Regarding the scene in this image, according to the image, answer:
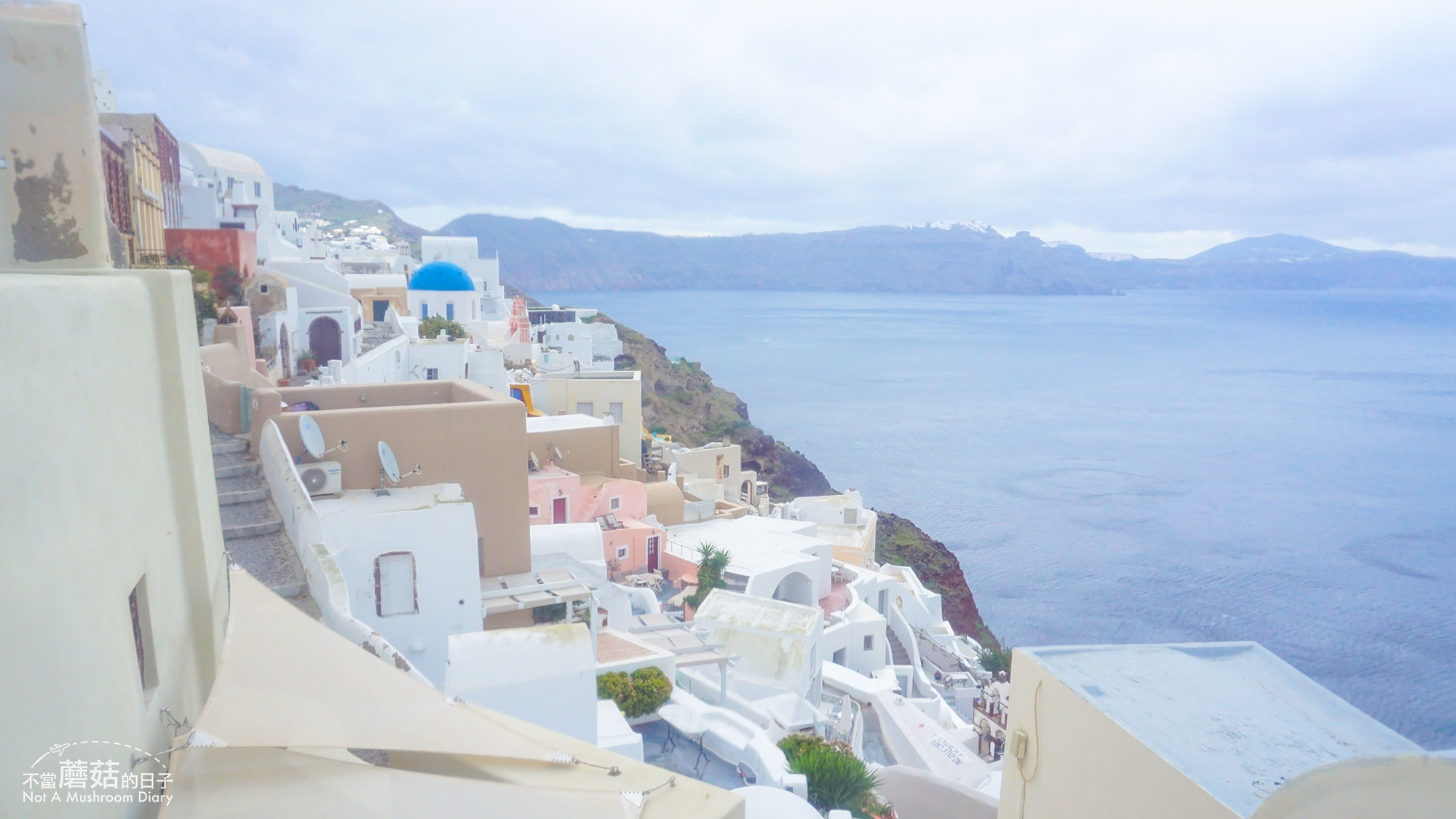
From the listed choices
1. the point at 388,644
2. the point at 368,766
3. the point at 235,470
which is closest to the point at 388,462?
the point at 235,470

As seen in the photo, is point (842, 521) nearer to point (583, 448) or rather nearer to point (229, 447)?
point (583, 448)

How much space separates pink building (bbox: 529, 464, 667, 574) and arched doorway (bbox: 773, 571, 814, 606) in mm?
3206

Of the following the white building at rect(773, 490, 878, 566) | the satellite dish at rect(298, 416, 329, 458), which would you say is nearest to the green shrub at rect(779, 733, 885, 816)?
the satellite dish at rect(298, 416, 329, 458)

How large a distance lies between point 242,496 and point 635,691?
4.19 m

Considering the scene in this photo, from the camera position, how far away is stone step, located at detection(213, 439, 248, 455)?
326 inches

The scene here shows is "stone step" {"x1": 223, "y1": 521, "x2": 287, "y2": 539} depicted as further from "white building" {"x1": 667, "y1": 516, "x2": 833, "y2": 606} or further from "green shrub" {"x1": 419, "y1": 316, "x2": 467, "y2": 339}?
"green shrub" {"x1": 419, "y1": 316, "x2": 467, "y2": 339}

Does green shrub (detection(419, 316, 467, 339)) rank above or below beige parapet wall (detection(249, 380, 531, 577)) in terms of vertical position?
above

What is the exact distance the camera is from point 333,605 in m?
6.10

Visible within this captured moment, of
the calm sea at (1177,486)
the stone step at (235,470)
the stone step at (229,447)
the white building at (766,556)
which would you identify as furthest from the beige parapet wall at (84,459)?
the calm sea at (1177,486)

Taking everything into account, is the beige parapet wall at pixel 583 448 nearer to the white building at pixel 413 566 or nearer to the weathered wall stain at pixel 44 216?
the white building at pixel 413 566

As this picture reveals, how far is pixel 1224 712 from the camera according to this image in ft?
14.7

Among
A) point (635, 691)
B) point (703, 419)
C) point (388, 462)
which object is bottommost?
point (703, 419)

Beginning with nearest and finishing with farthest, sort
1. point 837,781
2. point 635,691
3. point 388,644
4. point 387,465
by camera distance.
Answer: point 388,644 → point 837,781 → point 387,465 → point 635,691

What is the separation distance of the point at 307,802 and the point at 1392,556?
52656mm
